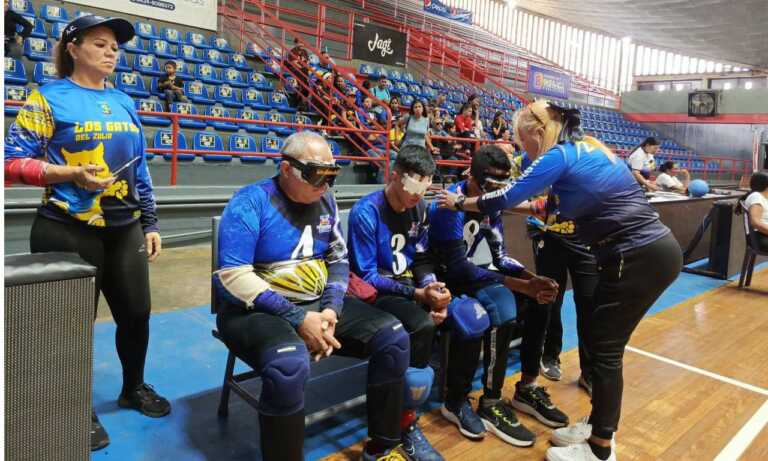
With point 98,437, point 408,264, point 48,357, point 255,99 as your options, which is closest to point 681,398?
point 408,264

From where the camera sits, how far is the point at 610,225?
2277 mm

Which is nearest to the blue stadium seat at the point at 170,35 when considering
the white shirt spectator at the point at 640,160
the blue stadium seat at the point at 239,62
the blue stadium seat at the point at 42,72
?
the blue stadium seat at the point at 239,62

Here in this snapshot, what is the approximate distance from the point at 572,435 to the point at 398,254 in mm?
1122

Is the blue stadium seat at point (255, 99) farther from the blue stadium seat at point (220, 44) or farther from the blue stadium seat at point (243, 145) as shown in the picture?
the blue stadium seat at point (220, 44)

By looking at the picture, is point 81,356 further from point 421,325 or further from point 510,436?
point 510,436

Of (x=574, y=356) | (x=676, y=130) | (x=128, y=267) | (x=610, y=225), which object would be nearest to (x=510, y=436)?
(x=610, y=225)

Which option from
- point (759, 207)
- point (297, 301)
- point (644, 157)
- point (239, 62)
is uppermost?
point (239, 62)

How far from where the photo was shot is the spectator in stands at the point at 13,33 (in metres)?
6.51

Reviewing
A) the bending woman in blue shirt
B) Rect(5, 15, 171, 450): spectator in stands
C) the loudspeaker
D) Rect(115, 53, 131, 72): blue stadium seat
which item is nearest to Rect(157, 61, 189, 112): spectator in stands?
Rect(115, 53, 131, 72): blue stadium seat

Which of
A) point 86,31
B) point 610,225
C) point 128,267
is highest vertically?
point 86,31

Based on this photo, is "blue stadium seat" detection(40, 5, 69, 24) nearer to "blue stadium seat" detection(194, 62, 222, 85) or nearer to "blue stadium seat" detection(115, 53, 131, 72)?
"blue stadium seat" detection(115, 53, 131, 72)

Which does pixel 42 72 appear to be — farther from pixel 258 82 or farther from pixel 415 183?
pixel 415 183

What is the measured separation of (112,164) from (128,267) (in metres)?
0.44

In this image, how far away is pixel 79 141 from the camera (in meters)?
2.16
